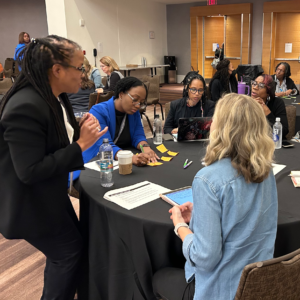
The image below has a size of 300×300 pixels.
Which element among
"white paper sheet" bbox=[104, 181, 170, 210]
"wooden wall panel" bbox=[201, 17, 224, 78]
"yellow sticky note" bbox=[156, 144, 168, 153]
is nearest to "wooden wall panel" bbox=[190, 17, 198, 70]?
"wooden wall panel" bbox=[201, 17, 224, 78]

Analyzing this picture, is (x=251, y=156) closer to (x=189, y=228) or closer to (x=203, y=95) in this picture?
(x=189, y=228)

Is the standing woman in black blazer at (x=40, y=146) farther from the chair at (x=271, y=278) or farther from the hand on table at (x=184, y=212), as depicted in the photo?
the chair at (x=271, y=278)

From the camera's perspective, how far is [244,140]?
107 centimetres

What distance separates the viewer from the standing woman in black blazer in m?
1.22

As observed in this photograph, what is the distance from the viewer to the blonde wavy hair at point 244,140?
106 cm

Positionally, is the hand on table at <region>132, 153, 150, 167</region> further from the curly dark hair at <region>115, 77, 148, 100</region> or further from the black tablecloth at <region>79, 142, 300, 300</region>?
the curly dark hair at <region>115, 77, 148, 100</region>

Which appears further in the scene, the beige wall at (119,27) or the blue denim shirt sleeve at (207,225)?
the beige wall at (119,27)

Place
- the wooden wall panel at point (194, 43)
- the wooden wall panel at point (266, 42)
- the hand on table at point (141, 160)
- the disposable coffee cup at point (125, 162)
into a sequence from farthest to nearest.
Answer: the wooden wall panel at point (194, 43) → the wooden wall panel at point (266, 42) → the hand on table at point (141, 160) → the disposable coffee cup at point (125, 162)

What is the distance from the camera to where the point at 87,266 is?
1724 mm

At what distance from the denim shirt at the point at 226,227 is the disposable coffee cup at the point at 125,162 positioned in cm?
84

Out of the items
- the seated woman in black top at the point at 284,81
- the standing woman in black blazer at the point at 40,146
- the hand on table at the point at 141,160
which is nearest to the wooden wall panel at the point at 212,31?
the seated woman in black top at the point at 284,81

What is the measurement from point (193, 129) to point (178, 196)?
44.1 inches

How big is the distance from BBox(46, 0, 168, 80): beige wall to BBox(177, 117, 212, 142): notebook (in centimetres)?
591

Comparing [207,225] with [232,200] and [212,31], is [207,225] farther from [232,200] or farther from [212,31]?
[212,31]
